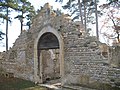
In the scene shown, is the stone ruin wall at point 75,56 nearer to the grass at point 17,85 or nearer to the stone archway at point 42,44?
the stone archway at point 42,44

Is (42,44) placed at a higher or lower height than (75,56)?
higher

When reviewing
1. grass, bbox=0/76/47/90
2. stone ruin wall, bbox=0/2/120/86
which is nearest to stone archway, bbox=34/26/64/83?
stone ruin wall, bbox=0/2/120/86

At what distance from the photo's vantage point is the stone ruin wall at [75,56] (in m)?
9.50

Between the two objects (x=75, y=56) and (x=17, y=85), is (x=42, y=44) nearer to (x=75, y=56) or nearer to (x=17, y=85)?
(x=17, y=85)

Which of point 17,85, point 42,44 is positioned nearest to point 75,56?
point 42,44

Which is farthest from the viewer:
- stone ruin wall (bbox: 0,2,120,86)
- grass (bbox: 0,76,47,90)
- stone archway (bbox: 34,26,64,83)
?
stone archway (bbox: 34,26,64,83)

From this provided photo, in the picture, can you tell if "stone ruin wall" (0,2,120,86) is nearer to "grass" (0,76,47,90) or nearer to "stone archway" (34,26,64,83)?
"stone archway" (34,26,64,83)

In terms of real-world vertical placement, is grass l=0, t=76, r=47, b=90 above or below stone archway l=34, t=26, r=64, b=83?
below

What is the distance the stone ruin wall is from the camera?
950cm

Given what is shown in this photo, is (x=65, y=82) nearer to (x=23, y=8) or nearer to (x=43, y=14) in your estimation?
(x=43, y=14)

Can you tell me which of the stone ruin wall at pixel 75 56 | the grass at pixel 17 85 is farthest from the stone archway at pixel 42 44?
the grass at pixel 17 85

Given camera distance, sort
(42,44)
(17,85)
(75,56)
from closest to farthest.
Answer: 1. (75,56)
2. (17,85)
3. (42,44)

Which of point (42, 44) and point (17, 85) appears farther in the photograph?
point (42, 44)

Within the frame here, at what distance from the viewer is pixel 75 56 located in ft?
35.1
